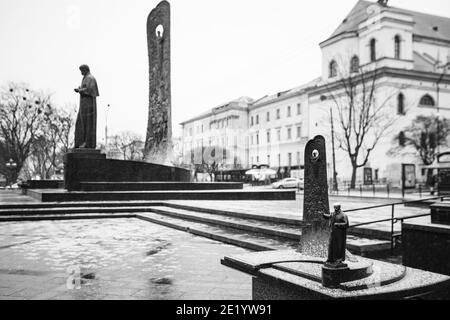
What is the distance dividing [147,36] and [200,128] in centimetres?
6837

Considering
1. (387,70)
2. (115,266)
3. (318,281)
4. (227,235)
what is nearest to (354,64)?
(387,70)

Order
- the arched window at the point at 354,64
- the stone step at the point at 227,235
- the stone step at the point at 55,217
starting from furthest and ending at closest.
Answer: the arched window at the point at 354,64, the stone step at the point at 55,217, the stone step at the point at 227,235

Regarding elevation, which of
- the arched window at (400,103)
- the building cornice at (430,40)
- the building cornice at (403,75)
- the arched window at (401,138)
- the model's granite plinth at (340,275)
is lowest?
the model's granite plinth at (340,275)

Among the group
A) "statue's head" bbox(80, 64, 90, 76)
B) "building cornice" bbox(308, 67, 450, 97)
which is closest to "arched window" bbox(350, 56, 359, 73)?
"building cornice" bbox(308, 67, 450, 97)

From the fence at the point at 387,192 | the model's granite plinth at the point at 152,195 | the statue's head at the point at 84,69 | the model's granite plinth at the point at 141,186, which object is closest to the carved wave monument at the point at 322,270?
the model's granite plinth at the point at 152,195

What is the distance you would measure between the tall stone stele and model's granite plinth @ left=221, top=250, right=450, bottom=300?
55.1 feet

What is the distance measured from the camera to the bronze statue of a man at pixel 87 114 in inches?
692

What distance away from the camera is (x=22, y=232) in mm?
10750

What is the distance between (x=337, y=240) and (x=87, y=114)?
625 inches

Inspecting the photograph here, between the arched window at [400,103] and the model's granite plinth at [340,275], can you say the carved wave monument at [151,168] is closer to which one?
the model's granite plinth at [340,275]

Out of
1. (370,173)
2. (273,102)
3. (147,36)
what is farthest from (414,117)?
(147,36)

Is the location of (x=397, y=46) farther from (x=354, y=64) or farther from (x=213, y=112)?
(x=213, y=112)

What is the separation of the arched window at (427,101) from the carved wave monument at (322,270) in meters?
49.0

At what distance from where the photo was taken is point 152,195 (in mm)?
16672
